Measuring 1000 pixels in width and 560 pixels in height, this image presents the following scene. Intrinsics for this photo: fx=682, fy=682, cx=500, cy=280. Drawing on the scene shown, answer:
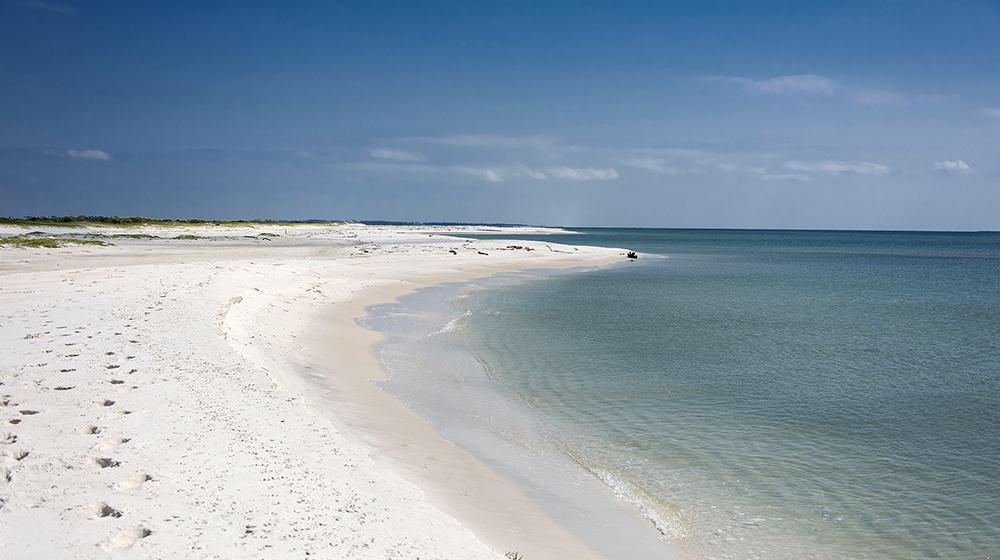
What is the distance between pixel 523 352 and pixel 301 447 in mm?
10030

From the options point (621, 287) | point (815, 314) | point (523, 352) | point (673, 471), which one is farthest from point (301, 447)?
point (621, 287)

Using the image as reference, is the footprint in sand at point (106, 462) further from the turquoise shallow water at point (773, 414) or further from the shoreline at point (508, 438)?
the turquoise shallow water at point (773, 414)

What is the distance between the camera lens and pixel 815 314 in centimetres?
2683

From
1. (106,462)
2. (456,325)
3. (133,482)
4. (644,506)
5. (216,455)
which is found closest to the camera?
(133,482)

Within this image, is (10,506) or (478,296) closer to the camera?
(10,506)

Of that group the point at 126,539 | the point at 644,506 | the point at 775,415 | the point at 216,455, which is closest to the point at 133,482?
the point at 216,455

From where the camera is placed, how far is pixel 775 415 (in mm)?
12188

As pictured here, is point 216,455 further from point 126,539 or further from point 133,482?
point 126,539

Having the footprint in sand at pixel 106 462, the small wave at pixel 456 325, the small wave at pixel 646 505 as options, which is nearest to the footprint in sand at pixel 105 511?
the footprint in sand at pixel 106 462

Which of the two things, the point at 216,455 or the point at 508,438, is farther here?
the point at 508,438

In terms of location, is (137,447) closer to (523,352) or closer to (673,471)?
(673,471)

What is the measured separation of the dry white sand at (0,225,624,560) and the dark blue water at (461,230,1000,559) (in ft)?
7.50

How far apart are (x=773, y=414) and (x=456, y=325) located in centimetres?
1099

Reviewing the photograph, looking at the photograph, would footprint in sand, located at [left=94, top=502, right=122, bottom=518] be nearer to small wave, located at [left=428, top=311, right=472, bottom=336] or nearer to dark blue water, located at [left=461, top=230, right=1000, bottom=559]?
dark blue water, located at [left=461, top=230, right=1000, bottom=559]
